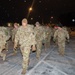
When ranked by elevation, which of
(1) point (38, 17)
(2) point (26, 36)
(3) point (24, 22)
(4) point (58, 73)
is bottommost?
(4) point (58, 73)

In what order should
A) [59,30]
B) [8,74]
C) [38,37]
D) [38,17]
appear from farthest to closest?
[38,17] → [59,30] → [38,37] → [8,74]

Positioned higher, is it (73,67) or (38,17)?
(38,17)

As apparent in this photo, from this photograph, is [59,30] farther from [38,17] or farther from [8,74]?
[38,17]

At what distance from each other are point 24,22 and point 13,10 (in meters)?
75.6

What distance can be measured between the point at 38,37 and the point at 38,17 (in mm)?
76496

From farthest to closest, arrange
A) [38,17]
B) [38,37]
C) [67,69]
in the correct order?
[38,17] < [38,37] < [67,69]

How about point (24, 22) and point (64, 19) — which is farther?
point (64, 19)

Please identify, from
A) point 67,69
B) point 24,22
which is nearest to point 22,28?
point 24,22

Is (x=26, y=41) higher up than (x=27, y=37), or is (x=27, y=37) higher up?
(x=27, y=37)

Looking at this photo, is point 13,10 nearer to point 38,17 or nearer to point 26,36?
point 38,17

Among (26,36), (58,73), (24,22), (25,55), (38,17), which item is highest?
(38,17)

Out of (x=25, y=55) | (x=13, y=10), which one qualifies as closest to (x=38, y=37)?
(x=25, y=55)

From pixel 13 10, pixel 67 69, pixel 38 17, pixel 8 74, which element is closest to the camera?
pixel 8 74

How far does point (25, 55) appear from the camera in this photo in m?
8.34
